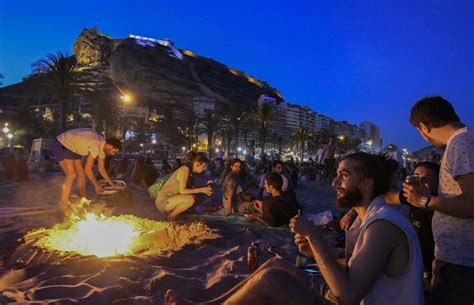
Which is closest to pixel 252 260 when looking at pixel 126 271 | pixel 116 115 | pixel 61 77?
pixel 126 271

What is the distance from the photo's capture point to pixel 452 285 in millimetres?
2166

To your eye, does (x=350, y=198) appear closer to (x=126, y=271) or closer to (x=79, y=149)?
(x=126, y=271)

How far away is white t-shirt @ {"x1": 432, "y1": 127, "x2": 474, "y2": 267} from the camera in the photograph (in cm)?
211

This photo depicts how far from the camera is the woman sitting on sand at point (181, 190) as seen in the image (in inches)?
270

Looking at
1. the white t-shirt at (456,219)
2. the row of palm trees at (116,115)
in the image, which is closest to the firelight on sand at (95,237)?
the white t-shirt at (456,219)

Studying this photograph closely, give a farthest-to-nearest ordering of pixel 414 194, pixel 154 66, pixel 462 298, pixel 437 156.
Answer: pixel 154 66 → pixel 437 156 → pixel 414 194 → pixel 462 298

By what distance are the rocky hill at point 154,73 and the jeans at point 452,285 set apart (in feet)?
305

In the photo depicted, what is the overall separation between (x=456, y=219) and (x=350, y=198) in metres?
0.59

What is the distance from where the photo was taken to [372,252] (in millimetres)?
1838

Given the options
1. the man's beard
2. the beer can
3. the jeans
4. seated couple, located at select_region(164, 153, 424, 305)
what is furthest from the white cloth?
the beer can

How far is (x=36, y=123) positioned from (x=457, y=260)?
6012cm

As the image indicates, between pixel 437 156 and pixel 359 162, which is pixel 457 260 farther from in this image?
pixel 437 156

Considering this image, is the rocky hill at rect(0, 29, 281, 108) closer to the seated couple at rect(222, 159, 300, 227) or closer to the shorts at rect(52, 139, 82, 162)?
the shorts at rect(52, 139, 82, 162)

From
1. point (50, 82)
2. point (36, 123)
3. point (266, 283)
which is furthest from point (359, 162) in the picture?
point (36, 123)
